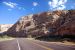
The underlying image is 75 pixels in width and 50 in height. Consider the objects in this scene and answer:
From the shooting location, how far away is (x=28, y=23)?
16962 centimetres

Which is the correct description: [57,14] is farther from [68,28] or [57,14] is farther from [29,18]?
[68,28]

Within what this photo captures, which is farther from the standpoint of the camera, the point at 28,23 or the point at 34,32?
the point at 28,23

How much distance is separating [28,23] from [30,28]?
16682 mm

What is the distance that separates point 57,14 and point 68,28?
78.7 meters

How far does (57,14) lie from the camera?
140625 millimetres

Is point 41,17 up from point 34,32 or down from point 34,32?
up

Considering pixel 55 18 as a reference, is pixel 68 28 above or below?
below

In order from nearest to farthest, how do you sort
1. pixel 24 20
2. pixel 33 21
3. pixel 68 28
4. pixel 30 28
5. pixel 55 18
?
pixel 68 28 → pixel 55 18 → pixel 30 28 → pixel 33 21 → pixel 24 20

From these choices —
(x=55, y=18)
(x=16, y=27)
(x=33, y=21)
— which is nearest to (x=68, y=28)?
(x=55, y=18)

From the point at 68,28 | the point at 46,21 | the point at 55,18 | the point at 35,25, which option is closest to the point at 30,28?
the point at 35,25

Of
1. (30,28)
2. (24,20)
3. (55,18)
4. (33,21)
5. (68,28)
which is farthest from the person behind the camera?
(24,20)

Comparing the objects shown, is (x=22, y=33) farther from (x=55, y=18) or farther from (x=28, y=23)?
(x=55, y=18)

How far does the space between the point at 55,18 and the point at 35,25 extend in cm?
2445

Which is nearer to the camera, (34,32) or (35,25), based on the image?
(34,32)
